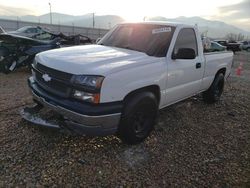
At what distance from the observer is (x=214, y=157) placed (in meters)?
3.99

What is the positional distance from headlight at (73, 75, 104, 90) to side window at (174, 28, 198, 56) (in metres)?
1.73

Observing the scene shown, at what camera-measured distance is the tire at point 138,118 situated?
3.60 m

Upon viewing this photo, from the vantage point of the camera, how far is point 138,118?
3924 millimetres

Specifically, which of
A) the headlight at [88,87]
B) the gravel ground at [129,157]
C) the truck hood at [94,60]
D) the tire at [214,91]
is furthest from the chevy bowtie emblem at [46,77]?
the tire at [214,91]

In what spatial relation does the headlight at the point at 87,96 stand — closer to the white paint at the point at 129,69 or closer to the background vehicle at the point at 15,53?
the white paint at the point at 129,69

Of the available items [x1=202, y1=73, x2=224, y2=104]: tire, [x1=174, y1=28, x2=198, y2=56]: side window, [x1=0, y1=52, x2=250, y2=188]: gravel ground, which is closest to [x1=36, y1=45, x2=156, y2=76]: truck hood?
[x1=174, y1=28, x2=198, y2=56]: side window

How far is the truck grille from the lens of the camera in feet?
11.0

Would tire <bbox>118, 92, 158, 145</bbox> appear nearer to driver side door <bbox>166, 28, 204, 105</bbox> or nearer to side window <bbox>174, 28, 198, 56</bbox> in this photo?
driver side door <bbox>166, 28, 204, 105</bbox>

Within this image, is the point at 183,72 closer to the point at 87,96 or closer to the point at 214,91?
the point at 87,96

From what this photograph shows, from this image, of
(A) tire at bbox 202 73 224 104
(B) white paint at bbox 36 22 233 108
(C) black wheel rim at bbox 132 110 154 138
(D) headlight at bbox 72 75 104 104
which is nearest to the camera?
(D) headlight at bbox 72 75 104 104

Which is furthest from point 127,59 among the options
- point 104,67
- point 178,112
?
point 178,112

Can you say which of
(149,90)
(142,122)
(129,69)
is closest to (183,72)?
(149,90)

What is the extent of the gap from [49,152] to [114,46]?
2144 mm

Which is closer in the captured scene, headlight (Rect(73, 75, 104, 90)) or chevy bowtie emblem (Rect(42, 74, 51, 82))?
headlight (Rect(73, 75, 104, 90))
